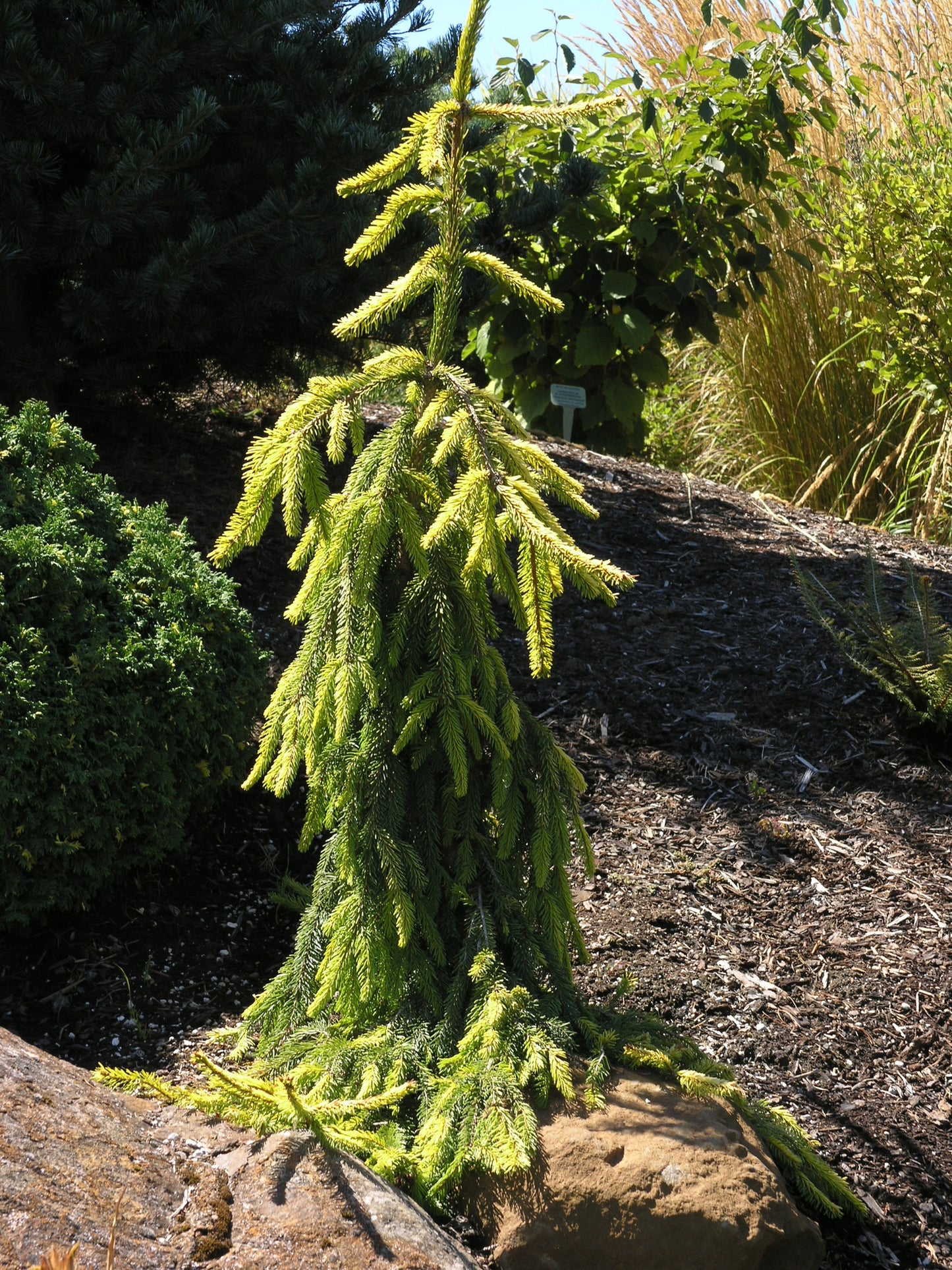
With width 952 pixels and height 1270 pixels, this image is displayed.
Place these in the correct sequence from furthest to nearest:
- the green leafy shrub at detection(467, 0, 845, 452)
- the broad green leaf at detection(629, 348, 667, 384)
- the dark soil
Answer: the broad green leaf at detection(629, 348, 667, 384) → the green leafy shrub at detection(467, 0, 845, 452) → the dark soil

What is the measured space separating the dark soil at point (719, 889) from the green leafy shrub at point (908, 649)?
0.12m

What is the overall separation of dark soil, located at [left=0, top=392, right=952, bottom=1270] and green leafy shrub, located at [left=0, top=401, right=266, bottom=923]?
26 centimetres

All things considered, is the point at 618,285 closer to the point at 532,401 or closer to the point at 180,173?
the point at 532,401

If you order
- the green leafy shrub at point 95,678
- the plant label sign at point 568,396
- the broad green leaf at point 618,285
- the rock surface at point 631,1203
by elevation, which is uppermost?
the broad green leaf at point 618,285

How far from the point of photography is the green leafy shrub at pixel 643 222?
5586 mm

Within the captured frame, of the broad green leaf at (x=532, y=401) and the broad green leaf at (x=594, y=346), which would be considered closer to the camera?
the broad green leaf at (x=594, y=346)

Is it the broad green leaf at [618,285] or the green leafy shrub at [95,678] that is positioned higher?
the broad green leaf at [618,285]

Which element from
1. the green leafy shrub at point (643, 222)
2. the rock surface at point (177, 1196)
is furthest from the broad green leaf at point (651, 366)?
the rock surface at point (177, 1196)

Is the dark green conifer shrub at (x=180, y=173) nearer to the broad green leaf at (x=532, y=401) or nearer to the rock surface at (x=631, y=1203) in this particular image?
the broad green leaf at (x=532, y=401)

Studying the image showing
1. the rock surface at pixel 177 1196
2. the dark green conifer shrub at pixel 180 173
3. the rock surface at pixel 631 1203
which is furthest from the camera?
the dark green conifer shrub at pixel 180 173

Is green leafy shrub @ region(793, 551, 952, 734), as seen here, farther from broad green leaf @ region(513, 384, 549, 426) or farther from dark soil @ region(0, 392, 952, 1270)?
broad green leaf @ region(513, 384, 549, 426)

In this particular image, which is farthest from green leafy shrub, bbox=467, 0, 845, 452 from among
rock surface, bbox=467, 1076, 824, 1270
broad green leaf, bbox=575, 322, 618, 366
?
rock surface, bbox=467, 1076, 824, 1270

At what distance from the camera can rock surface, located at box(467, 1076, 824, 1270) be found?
1.73 m

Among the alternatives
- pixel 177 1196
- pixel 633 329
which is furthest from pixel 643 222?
pixel 177 1196
